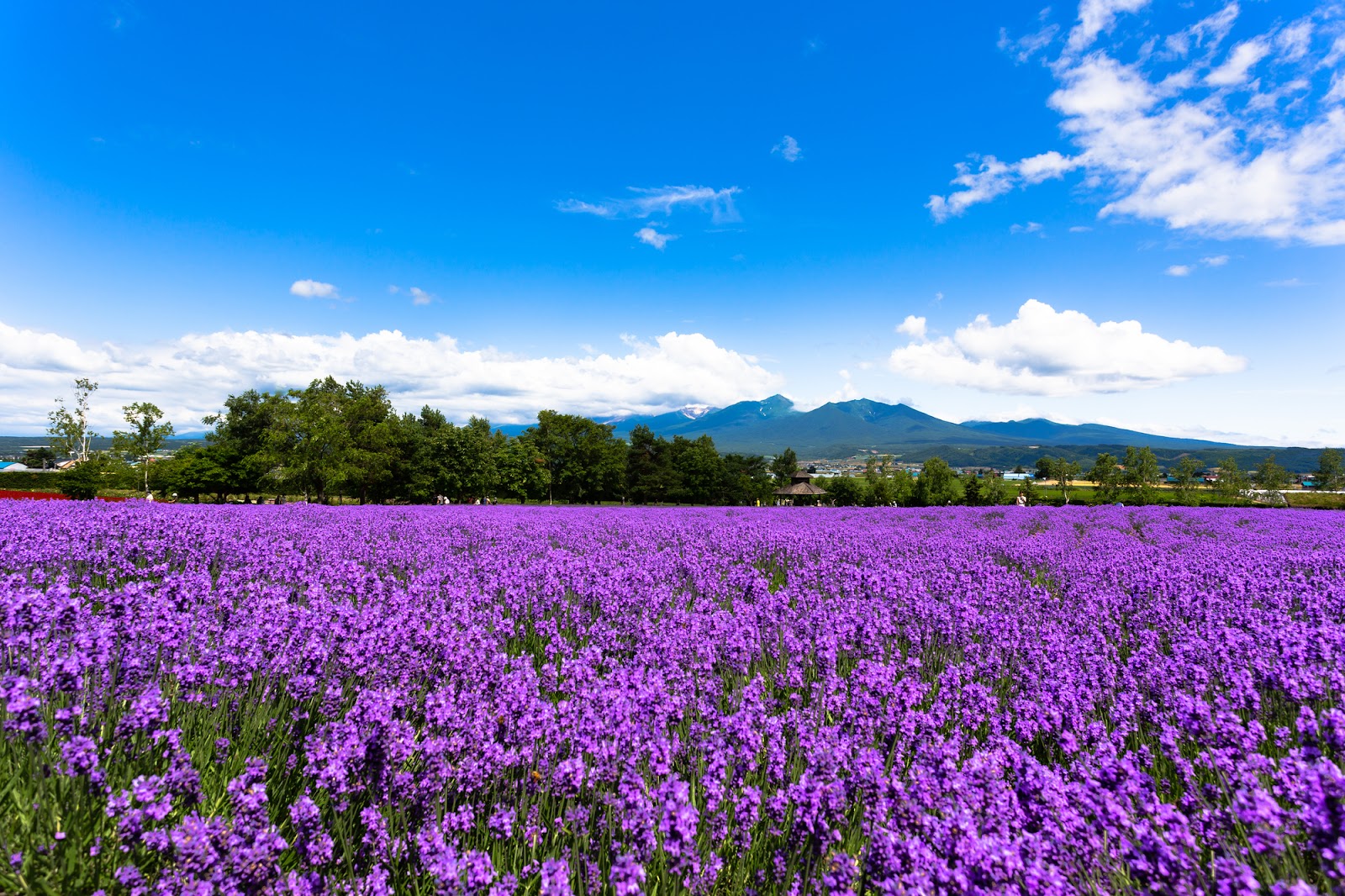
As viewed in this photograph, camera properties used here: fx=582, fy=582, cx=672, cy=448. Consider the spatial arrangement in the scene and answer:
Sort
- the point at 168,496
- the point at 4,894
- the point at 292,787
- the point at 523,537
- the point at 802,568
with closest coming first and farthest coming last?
the point at 4,894 → the point at 292,787 → the point at 802,568 → the point at 523,537 → the point at 168,496

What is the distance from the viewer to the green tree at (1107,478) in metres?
42.8

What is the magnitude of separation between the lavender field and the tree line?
29.4 meters

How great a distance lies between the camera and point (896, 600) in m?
4.96

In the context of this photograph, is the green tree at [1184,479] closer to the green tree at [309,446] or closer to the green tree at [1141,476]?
the green tree at [1141,476]

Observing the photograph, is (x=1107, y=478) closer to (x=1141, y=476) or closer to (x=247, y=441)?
(x=1141, y=476)

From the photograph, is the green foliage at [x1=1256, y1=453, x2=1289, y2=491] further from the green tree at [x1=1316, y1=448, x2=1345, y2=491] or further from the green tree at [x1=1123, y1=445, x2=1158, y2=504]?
the green tree at [x1=1123, y1=445, x2=1158, y2=504]

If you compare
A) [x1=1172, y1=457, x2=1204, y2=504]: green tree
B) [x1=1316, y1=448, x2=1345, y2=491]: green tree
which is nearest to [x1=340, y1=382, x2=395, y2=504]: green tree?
[x1=1172, y1=457, x2=1204, y2=504]: green tree

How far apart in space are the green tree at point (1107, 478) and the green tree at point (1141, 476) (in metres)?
0.70

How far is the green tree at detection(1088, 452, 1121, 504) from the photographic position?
1684 inches

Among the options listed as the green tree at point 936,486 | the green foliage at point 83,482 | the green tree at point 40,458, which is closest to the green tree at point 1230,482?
the green tree at point 936,486

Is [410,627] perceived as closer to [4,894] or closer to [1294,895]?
[4,894]

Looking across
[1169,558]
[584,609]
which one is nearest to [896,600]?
[584,609]

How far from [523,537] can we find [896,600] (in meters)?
5.98

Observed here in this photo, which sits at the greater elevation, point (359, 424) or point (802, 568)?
point (359, 424)
